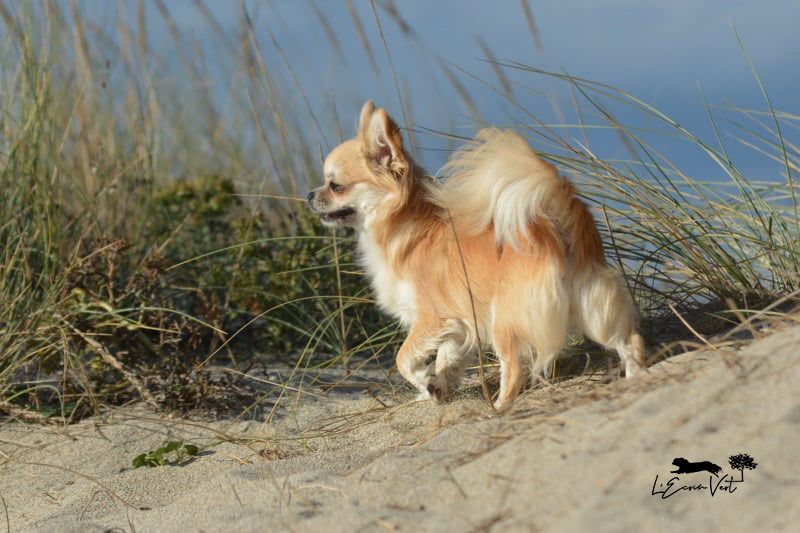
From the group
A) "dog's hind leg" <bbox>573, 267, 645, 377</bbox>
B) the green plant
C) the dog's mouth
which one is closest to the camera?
"dog's hind leg" <bbox>573, 267, 645, 377</bbox>

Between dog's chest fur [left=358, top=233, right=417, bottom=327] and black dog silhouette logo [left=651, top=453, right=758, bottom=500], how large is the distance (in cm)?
173

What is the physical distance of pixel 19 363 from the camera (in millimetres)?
4387

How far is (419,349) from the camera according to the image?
12.0ft

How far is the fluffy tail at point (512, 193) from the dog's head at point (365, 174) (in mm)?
439

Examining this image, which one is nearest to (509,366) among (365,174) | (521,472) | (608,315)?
(608,315)

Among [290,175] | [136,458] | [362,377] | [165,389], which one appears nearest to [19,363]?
[165,389]

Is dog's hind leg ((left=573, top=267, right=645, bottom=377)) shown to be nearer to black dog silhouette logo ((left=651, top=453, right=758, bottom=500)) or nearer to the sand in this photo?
the sand

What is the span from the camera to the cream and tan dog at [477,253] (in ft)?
10.4

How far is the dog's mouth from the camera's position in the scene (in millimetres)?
4031

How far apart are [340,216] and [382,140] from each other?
430mm

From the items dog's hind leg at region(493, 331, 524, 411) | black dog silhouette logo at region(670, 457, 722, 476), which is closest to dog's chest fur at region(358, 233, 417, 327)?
dog's hind leg at region(493, 331, 524, 411)

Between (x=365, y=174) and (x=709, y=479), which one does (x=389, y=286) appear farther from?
(x=709, y=479)

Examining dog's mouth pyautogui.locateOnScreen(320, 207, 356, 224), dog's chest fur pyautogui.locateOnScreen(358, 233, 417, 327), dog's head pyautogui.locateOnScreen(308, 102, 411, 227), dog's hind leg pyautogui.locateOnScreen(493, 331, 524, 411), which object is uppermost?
dog's head pyautogui.locateOnScreen(308, 102, 411, 227)

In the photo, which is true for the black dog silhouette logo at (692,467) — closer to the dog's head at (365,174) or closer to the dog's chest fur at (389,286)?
the dog's chest fur at (389,286)
